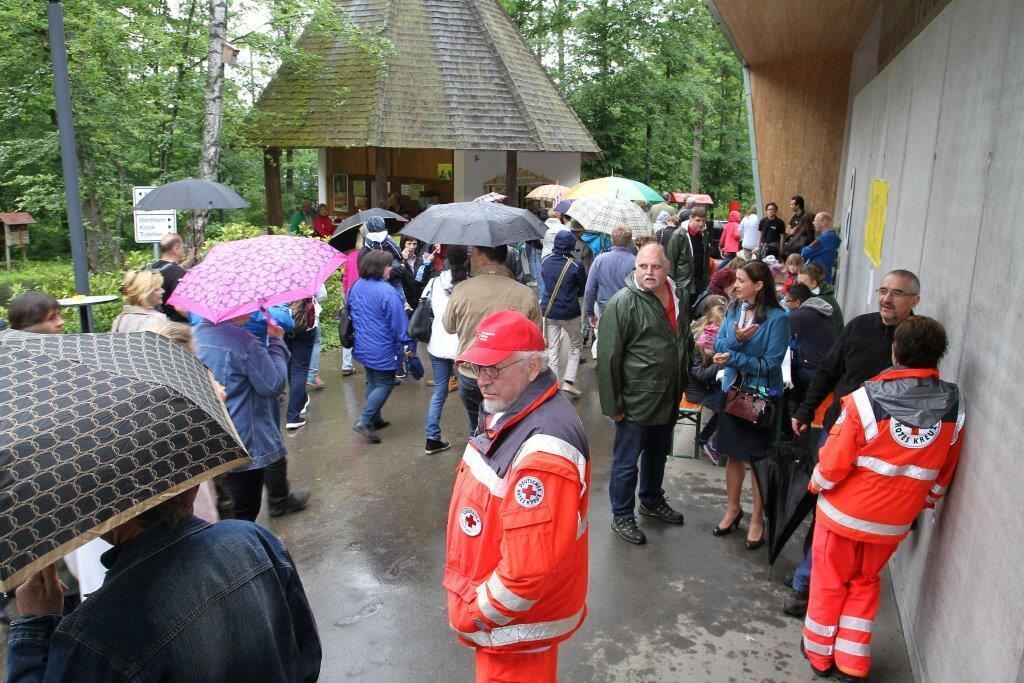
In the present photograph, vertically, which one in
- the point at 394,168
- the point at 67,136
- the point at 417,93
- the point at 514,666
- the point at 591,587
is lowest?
the point at 591,587

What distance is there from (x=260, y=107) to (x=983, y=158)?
17.0 m

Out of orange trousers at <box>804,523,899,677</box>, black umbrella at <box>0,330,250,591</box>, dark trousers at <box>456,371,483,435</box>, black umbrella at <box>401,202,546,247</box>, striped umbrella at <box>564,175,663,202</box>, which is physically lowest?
orange trousers at <box>804,523,899,677</box>

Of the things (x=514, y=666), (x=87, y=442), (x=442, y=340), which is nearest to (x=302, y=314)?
(x=442, y=340)

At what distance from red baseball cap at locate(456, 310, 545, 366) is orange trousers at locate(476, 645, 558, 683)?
980 mm

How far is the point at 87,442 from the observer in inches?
58.6

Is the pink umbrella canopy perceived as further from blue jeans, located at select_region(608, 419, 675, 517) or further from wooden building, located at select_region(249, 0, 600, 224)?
wooden building, located at select_region(249, 0, 600, 224)

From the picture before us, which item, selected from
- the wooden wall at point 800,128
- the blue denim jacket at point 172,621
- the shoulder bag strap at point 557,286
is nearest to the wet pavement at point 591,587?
the shoulder bag strap at point 557,286

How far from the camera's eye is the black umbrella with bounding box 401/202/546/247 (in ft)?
18.2

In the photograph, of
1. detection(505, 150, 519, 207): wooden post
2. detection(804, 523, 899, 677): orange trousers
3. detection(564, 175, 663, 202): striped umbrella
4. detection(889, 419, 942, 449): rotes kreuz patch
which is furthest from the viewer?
detection(505, 150, 519, 207): wooden post

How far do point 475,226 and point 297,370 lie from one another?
264 centimetres

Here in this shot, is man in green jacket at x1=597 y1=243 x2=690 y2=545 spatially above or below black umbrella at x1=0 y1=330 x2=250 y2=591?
below

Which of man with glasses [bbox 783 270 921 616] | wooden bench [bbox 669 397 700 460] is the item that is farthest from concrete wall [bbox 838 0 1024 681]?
wooden bench [bbox 669 397 700 460]

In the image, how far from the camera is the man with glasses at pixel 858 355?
395cm

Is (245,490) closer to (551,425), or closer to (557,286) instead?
(551,425)
